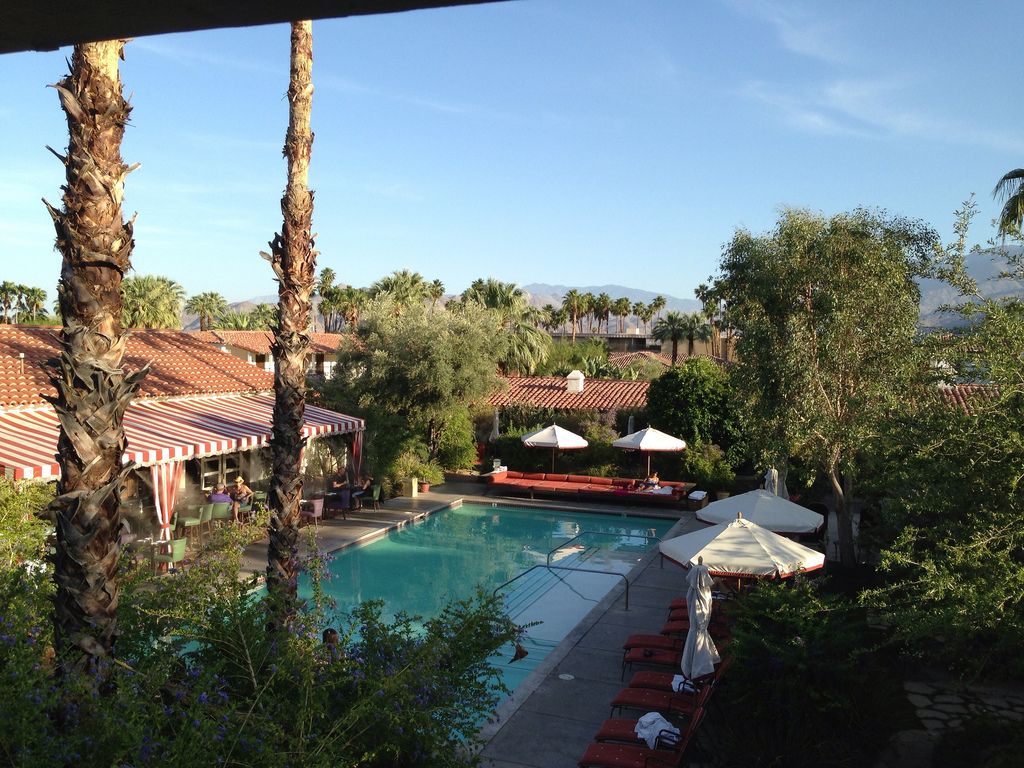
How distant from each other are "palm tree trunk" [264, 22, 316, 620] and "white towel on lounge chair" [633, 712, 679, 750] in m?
4.33

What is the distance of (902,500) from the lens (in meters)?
7.58

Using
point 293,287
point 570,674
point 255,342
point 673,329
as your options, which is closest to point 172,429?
point 293,287

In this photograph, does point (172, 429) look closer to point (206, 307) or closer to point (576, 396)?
point (576, 396)

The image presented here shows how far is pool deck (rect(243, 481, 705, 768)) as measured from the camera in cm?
830

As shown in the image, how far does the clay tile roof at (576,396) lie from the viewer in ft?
98.4

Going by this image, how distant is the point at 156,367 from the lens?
20266 millimetres

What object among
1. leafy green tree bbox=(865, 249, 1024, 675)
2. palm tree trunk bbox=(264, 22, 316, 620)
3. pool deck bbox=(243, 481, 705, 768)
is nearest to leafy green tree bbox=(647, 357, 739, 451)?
pool deck bbox=(243, 481, 705, 768)

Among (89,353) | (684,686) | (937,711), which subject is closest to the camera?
(89,353)

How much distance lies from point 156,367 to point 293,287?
1254 centimetres

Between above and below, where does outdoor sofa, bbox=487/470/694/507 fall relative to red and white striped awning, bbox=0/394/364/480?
below

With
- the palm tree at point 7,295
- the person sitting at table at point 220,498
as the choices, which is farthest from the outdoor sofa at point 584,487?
the palm tree at point 7,295

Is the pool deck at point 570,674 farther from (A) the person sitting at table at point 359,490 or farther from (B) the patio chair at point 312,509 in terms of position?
(A) the person sitting at table at point 359,490

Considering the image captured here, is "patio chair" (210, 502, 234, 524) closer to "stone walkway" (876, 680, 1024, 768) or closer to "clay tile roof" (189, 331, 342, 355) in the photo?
"stone walkway" (876, 680, 1024, 768)

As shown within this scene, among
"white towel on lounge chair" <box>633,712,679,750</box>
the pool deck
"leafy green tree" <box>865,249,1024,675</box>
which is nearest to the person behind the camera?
"leafy green tree" <box>865,249,1024,675</box>
